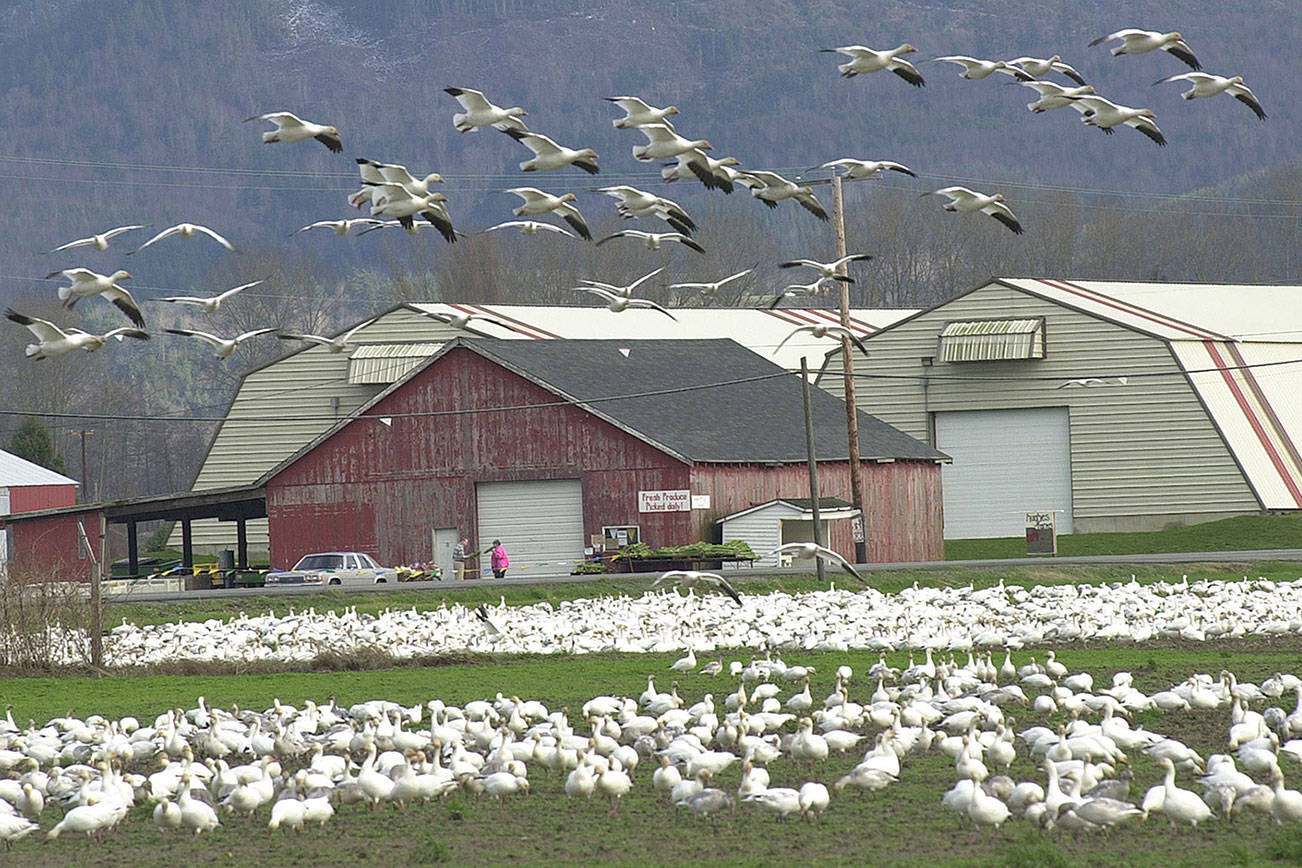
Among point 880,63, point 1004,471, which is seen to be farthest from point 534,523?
point 880,63

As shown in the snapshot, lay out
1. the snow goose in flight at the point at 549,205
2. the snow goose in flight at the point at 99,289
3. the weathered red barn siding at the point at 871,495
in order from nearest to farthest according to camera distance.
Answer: the snow goose in flight at the point at 549,205
the snow goose in flight at the point at 99,289
the weathered red barn siding at the point at 871,495

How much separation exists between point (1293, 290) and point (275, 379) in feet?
126

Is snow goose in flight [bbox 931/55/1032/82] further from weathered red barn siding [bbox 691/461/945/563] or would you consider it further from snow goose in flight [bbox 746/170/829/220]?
weathered red barn siding [bbox 691/461/945/563]

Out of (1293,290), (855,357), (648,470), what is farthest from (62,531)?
(1293,290)

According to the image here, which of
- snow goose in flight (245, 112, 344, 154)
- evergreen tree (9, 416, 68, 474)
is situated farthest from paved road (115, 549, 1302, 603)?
evergreen tree (9, 416, 68, 474)

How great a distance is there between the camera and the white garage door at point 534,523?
165ft

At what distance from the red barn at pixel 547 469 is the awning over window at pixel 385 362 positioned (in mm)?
10845

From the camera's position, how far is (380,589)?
4034 cm

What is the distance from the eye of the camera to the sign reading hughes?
158 ft

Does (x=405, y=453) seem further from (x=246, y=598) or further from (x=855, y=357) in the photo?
(x=855, y=357)

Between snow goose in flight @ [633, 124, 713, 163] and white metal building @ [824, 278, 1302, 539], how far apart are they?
36.9 metres

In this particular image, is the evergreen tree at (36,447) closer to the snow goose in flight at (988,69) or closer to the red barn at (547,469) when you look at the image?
the red barn at (547,469)

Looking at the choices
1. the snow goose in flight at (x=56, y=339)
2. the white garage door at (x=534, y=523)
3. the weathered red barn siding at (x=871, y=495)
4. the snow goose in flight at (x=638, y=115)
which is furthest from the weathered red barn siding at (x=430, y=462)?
the snow goose in flight at (x=638, y=115)

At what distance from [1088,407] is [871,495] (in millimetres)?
10638
